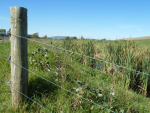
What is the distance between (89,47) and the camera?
23.0ft

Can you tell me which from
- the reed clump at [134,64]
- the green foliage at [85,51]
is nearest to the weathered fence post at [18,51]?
the reed clump at [134,64]

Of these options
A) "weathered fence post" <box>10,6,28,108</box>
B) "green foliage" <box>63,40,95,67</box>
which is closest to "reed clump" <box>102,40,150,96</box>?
"green foliage" <box>63,40,95,67</box>

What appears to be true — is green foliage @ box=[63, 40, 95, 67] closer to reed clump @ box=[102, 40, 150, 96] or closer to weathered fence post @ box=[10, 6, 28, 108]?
reed clump @ box=[102, 40, 150, 96]

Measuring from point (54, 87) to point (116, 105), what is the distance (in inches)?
49.5

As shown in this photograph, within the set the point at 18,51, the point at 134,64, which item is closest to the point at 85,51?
the point at 134,64

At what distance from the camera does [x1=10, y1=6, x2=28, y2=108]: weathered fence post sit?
1899 millimetres

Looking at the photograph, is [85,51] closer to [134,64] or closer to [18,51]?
[134,64]

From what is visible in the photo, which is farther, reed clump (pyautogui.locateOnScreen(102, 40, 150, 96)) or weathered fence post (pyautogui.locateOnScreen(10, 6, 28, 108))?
reed clump (pyautogui.locateOnScreen(102, 40, 150, 96))

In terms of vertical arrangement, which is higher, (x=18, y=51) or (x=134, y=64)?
(x=18, y=51)

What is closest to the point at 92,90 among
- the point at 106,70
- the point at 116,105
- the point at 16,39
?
the point at 116,105

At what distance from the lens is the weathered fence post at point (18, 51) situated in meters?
1.90

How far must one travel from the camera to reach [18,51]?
1.93 m

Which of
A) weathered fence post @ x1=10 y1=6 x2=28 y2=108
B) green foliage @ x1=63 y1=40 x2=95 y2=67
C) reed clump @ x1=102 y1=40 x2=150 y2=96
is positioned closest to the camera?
weathered fence post @ x1=10 y1=6 x2=28 y2=108

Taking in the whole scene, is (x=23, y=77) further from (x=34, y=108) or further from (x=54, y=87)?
(x=54, y=87)
